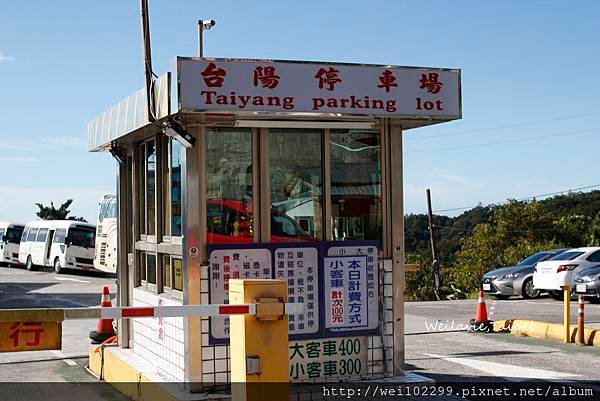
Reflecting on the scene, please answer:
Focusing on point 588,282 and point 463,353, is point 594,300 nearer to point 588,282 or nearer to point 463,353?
point 588,282

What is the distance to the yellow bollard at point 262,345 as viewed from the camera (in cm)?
579

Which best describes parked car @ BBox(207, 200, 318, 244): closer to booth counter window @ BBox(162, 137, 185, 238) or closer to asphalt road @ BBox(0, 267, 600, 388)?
booth counter window @ BBox(162, 137, 185, 238)

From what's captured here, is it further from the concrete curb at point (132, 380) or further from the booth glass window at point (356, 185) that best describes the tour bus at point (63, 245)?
the booth glass window at point (356, 185)

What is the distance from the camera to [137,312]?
5949 millimetres

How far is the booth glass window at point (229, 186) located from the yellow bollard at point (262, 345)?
257 cm

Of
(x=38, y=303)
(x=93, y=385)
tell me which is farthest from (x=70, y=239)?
(x=93, y=385)

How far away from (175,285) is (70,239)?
3042cm

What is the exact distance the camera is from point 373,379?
28.9 ft

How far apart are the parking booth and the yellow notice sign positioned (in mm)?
2467

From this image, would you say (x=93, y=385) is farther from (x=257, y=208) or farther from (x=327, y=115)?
(x=327, y=115)

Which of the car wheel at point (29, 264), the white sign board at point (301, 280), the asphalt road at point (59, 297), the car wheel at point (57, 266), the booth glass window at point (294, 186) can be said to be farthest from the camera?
the car wheel at point (29, 264)

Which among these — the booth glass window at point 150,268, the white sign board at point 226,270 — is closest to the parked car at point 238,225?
the white sign board at point 226,270

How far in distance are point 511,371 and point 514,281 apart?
13.2 meters

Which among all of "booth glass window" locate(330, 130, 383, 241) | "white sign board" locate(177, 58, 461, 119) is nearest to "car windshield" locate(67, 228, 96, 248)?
"booth glass window" locate(330, 130, 383, 241)
